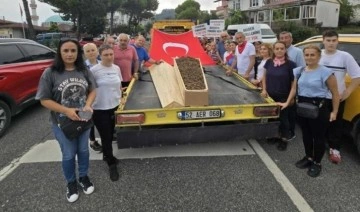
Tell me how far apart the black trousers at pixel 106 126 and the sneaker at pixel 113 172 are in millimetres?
63

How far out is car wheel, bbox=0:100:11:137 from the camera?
17.8 feet

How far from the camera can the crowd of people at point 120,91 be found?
10.1 ft

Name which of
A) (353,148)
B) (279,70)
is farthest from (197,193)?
(353,148)

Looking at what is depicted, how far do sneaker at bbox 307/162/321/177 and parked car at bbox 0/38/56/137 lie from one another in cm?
518

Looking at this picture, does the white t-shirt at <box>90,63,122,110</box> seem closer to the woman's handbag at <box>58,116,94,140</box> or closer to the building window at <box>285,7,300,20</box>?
the woman's handbag at <box>58,116,94,140</box>

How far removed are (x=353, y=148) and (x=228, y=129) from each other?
2132mm

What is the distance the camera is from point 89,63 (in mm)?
4211

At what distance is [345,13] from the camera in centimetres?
3803

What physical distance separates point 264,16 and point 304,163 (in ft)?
140

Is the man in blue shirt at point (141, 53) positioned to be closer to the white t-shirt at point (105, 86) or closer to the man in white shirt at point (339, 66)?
the white t-shirt at point (105, 86)

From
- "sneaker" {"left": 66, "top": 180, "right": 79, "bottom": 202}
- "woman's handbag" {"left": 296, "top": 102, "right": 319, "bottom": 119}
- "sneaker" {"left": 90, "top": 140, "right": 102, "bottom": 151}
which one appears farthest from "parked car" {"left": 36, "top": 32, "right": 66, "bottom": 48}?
"woman's handbag" {"left": 296, "top": 102, "right": 319, "bottom": 119}

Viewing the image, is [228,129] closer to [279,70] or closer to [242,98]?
[242,98]

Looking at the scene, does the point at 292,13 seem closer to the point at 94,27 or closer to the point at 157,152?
the point at 94,27

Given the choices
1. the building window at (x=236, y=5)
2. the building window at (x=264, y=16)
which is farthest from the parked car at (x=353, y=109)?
the building window at (x=236, y=5)
